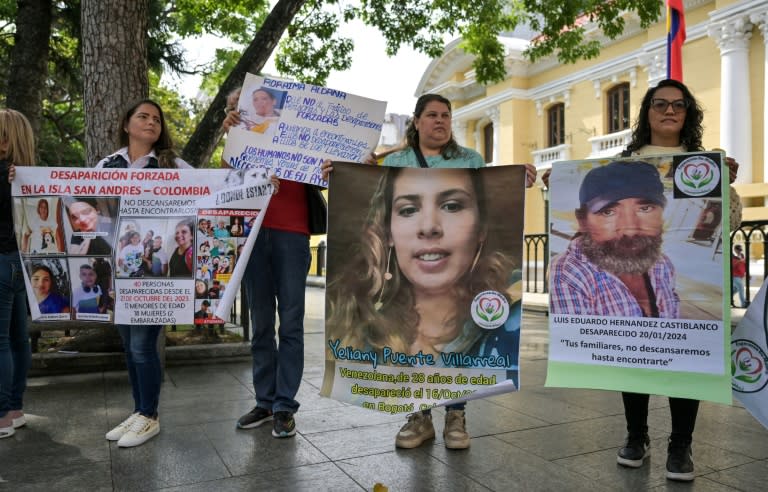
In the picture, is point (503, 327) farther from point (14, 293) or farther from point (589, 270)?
point (14, 293)

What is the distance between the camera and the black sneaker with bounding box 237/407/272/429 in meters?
3.81

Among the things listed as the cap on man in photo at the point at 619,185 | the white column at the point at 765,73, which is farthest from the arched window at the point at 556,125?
the cap on man in photo at the point at 619,185

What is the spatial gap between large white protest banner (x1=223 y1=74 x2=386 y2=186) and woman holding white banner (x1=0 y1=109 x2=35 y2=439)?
126 cm

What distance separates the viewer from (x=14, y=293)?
12.3 feet

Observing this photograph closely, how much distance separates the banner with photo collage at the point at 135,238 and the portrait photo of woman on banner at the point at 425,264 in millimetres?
640

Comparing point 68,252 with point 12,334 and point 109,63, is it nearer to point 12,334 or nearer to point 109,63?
point 12,334

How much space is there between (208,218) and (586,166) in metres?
2.19

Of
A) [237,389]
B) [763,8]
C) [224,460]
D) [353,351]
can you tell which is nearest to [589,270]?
[353,351]

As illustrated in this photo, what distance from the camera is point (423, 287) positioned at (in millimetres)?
3398

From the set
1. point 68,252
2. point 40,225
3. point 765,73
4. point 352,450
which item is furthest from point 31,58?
point 765,73

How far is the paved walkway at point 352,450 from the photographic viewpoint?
2938 millimetres

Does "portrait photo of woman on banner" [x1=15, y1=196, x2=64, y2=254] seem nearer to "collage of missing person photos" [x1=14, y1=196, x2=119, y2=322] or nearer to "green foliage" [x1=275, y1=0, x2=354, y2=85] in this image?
"collage of missing person photos" [x1=14, y1=196, x2=119, y2=322]

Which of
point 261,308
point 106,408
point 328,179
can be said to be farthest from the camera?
point 106,408

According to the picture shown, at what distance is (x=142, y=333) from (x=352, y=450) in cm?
A: 140
